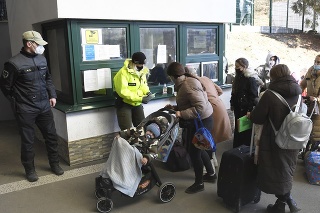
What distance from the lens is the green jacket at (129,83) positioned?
4090mm

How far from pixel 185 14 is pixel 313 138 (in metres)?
2.57

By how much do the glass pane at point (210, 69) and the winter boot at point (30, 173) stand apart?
308 centimetres

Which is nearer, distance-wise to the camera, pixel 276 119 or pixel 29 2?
pixel 276 119

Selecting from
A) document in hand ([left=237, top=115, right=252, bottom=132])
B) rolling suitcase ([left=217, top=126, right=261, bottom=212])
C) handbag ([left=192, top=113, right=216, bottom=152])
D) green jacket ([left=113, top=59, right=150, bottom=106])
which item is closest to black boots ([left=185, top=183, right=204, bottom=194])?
rolling suitcase ([left=217, top=126, right=261, bottom=212])

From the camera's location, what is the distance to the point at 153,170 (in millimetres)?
3318

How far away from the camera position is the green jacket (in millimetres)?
4090

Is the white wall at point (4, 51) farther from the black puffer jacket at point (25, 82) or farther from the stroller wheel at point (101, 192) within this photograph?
the stroller wheel at point (101, 192)

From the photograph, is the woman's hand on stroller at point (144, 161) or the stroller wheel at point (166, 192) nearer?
the woman's hand on stroller at point (144, 161)

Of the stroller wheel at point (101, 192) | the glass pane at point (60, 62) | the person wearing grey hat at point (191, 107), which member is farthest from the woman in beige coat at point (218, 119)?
the glass pane at point (60, 62)

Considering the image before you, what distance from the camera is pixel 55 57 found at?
4.72 metres

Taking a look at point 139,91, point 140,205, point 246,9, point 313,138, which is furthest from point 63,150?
point 246,9

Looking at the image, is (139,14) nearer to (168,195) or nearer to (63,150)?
(63,150)

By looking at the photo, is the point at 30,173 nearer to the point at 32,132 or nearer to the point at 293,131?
the point at 32,132

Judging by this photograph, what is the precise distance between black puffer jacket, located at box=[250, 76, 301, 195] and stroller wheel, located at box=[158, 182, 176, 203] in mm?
938
